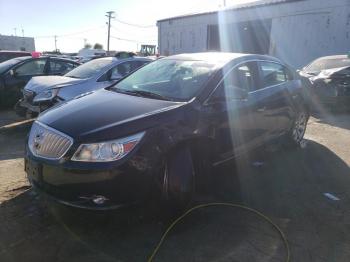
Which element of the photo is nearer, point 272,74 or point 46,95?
point 272,74

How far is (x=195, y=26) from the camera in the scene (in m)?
26.1

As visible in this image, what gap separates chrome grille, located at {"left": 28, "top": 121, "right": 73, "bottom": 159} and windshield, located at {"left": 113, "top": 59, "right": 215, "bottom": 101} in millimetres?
1273

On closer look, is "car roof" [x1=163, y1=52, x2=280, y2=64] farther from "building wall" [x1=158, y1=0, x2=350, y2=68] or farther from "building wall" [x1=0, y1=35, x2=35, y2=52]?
"building wall" [x1=0, y1=35, x2=35, y2=52]

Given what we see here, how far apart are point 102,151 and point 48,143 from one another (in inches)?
22.9

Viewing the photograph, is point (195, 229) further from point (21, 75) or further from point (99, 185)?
point (21, 75)

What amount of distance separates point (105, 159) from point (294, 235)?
6.20ft

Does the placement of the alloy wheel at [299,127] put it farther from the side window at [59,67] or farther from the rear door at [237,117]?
the side window at [59,67]

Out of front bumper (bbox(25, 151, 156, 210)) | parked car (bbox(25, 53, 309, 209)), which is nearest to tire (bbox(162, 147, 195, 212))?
parked car (bbox(25, 53, 309, 209))

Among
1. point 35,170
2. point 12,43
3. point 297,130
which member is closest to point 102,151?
point 35,170

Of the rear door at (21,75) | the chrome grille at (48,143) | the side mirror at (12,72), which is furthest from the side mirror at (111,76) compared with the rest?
the chrome grille at (48,143)

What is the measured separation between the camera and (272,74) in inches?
220

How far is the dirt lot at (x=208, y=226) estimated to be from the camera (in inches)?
126

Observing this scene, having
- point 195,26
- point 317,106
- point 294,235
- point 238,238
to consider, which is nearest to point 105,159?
point 238,238

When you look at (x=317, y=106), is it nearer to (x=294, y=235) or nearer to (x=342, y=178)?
(x=342, y=178)
